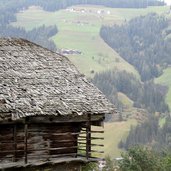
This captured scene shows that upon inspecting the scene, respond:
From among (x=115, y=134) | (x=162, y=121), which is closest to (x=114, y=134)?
(x=115, y=134)

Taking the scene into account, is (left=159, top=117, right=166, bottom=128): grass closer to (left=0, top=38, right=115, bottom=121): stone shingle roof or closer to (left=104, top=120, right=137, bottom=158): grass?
(left=104, top=120, right=137, bottom=158): grass

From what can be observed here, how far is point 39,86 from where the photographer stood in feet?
62.0

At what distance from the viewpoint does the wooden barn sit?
57.8ft

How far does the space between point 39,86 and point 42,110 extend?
157 centimetres

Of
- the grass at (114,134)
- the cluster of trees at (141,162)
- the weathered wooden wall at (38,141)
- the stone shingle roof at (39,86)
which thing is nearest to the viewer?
the stone shingle roof at (39,86)

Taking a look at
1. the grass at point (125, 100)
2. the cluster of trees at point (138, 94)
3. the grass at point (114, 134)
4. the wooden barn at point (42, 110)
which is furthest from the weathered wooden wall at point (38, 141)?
the grass at point (125, 100)

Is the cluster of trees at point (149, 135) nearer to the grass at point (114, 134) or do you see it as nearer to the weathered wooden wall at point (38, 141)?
the grass at point (114, 134)

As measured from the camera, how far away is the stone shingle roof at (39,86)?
1747 cm

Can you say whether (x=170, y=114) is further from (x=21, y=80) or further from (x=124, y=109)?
(x=21, y=80)

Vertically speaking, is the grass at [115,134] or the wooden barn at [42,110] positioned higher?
the wooden barn at [42,110]

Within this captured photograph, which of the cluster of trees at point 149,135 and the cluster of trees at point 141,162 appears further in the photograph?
the cluster of trees at point 149,135

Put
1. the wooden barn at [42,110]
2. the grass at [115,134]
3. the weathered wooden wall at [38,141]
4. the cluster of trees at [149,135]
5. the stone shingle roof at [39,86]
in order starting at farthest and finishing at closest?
the grass at [115,134]
the cluster of trees at [149,135]
the weathered wooden wall at [38,141]
the wooden barn at [42,110]
the stone shingle roof at [39,86]

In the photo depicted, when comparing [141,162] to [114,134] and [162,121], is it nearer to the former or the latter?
[114,134]

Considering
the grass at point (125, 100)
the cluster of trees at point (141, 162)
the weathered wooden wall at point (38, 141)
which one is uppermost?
the weathered wooden wall at point (38, 141)
